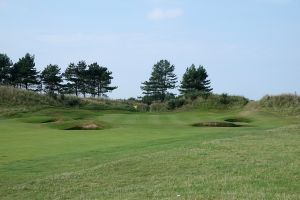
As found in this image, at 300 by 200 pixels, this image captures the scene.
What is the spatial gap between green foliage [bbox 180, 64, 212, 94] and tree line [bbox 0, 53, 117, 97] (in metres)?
16.1

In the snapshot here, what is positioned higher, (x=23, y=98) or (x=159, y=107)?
(x=23, y=98)

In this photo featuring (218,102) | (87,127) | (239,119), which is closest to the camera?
(87,127)

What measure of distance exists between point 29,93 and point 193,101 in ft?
72.4

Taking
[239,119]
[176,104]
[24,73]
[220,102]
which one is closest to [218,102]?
[220,102]

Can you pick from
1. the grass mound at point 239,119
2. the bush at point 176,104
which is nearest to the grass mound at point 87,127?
the grass mound at point 239,119

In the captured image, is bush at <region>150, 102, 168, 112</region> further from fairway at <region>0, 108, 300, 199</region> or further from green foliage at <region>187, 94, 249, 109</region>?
fairway at <region>0, 108, 300, 199</region>

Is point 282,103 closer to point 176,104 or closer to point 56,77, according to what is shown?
point 176,104

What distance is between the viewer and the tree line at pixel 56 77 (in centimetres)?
8438

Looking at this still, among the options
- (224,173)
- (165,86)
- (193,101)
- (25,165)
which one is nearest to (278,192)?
(224,173)

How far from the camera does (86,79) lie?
9019 centimetres

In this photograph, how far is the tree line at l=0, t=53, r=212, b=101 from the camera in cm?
8250

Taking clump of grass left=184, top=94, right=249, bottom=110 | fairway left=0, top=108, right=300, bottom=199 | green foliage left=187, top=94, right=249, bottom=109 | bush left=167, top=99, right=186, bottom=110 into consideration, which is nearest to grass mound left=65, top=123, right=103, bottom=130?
fairway left=0, top=108, right=300, bottom=199

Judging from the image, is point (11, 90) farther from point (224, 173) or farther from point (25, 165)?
point (224, 173)

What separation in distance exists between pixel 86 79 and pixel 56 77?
19.3 ft
